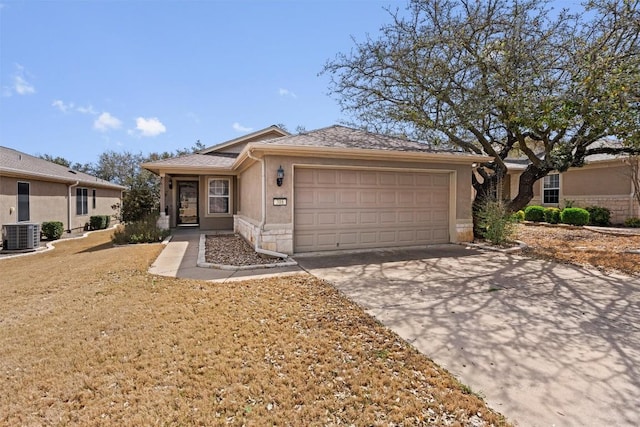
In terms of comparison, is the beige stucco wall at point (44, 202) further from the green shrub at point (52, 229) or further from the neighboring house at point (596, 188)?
the neighboring house at point (596, 188)

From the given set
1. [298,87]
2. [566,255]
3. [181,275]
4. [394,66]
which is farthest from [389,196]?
[298,87]

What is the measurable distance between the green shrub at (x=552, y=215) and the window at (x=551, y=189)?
5.15 ft

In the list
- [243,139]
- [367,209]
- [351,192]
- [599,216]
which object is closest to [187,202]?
[243,139]

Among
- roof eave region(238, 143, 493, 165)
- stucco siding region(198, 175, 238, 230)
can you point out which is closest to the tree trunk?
roof eave region(238, 143, 493, 165)

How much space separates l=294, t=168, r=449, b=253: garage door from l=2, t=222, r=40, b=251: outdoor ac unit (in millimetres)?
10409

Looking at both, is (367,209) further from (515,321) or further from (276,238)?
(515,321)

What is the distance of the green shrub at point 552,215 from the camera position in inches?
642

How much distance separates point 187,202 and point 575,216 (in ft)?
63.3

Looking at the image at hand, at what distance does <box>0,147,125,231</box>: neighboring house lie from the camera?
12.0 m

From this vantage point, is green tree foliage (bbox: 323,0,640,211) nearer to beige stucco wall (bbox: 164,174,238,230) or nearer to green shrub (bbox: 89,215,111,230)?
beige stucco wall (bbox: 164,174,238,230)

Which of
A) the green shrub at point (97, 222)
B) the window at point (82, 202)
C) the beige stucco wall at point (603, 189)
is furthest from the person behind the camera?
the green shrub at point (97, 222)

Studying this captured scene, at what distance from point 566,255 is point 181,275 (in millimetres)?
9544

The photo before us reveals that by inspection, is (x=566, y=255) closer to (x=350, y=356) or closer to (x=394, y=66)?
(x=394, y=66)

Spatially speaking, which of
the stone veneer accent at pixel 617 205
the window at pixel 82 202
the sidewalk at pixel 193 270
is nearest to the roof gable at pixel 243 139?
the window at pixel 82 202
